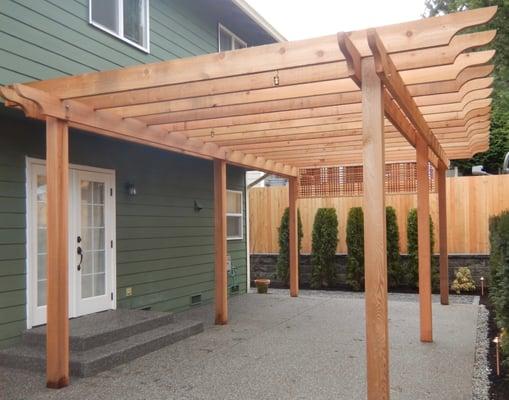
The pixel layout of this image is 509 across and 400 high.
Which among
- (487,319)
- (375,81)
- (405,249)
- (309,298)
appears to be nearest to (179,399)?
(375,81)

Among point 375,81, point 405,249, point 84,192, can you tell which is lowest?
point 405,249

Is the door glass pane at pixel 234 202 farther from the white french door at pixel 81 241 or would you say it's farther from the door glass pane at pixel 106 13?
the door glass pane at pixel 106 13

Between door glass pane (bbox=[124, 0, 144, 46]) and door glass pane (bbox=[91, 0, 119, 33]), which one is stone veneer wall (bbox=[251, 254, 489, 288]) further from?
door glass pane (bbox=[91, 0, 119, 33])

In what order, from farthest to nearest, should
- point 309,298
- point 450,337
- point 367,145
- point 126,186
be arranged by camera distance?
point 309,298
point 126,186
point 450,337
point 367,145

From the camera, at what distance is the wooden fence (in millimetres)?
10812

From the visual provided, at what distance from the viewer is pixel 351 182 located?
42.5ft

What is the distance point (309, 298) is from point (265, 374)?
205 inches

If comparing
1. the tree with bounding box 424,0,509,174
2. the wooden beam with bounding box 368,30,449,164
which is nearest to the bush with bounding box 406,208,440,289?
the tree with bounding box 424,0,509,174

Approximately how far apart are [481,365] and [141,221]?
15.9 feet

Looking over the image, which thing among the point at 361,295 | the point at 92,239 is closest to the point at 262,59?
the point at 92,239

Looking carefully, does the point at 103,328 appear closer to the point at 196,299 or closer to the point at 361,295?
the point at 196,299

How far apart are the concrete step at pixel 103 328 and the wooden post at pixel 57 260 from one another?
Result: 66 cm

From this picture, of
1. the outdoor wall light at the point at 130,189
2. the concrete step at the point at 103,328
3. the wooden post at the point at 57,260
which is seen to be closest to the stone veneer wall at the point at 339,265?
the outdoor wall light at the point at 130,189

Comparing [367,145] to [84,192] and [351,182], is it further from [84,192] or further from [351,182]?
[351,182]
